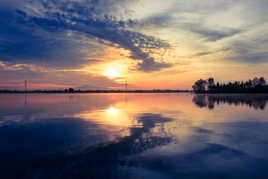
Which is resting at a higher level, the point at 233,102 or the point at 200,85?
the point at 200,85

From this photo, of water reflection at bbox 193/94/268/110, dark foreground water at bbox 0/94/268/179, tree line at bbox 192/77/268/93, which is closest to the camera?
dark foreground water at bbox 0/94/268/179

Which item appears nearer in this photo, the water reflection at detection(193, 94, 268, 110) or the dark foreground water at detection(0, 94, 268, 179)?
the dark foreground water at detection(0, 94, 268, 179)

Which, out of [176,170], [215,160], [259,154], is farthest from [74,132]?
[259,154]

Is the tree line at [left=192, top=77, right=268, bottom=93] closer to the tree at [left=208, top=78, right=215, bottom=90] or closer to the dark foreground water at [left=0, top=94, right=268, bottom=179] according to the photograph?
the tree at [left=208, top=78, right=215, bottom=90]

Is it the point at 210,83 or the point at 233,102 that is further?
the point at 210,83

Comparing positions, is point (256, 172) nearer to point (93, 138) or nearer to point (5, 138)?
point (93, 138)

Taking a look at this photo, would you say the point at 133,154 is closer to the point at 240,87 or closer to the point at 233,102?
the point at 233,102

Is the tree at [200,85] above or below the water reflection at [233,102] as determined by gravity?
above

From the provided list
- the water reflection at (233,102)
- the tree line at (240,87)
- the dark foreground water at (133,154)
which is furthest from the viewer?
the tree line at (240,87)

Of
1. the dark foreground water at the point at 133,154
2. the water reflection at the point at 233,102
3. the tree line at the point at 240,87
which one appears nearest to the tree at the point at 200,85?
the tree line at the point at 240,87

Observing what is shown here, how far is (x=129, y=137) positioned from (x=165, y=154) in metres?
2.84

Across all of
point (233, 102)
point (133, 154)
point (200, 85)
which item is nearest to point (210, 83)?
point (200, 85)

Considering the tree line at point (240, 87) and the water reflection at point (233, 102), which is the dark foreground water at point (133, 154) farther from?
the tree line at point (240, 87)

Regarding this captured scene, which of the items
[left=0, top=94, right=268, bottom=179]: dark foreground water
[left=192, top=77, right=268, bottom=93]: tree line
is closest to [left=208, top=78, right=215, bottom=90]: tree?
[left=192, top=77, right=268, bottom=93]: tree line
